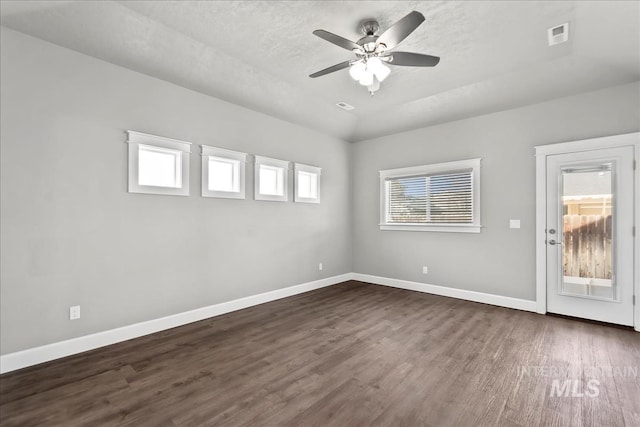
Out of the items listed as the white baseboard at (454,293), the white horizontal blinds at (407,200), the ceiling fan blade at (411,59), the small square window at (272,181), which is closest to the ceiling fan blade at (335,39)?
the ceiling fan blade at (411,59)

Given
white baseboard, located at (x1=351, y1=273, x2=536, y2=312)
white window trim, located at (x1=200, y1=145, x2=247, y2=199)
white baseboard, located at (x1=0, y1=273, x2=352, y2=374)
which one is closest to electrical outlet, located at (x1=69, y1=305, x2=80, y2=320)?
white baseboard, located at (x1=0, y1=273, x2=352, y2=374)

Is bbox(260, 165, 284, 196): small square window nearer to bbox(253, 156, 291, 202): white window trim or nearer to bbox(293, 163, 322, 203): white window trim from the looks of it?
bbox(253, 156, 291, 202): white window trim

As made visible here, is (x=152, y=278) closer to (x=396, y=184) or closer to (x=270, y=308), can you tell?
(x=270, y=308)

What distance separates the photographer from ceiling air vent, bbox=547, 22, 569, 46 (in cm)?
299

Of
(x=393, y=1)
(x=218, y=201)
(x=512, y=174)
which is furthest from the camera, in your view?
(x=512, y=174)

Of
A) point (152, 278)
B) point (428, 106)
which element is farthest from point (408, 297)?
point (152, 278)

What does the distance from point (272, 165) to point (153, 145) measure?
1.86 metres

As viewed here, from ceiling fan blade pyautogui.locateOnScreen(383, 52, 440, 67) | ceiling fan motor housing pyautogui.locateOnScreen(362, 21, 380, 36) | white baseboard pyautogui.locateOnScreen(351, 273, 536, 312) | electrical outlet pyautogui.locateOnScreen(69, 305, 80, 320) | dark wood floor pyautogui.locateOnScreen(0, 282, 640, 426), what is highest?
ceiling fan motor housing pyautogui.locateOnScreen(362, 21, 380, 36)

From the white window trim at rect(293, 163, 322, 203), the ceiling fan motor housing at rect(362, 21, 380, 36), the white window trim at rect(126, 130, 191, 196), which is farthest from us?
the white window trim at rect(293, 163, 322, 203)

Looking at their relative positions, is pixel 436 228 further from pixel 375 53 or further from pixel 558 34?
pixel 375 53

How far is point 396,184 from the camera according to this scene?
5.98 metres

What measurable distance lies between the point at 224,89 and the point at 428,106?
131 inches

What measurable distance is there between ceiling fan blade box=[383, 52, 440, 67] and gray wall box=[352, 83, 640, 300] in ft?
8.60

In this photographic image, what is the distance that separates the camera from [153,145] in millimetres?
3562
